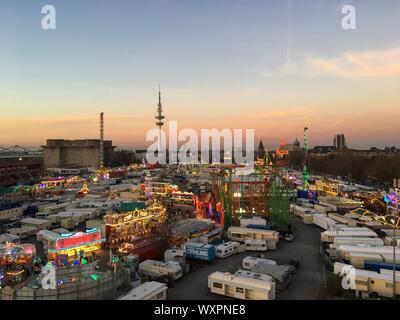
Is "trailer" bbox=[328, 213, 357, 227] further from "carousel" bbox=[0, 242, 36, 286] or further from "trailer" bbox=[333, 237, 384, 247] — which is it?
"carousel" bbox=[0, 242, 36, 286]

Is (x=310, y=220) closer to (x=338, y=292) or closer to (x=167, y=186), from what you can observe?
(x=338, y=292)

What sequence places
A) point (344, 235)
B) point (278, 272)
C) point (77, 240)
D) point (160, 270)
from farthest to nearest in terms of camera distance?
point (344, 235), point (77, 240), point (160, 270), point (278, 272)

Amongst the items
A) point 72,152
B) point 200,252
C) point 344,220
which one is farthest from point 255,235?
point 72,152

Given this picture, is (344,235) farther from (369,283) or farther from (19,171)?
(19,171)

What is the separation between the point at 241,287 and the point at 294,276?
280 centimetres

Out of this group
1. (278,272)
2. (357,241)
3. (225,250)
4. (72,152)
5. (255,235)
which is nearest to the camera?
(278,272)

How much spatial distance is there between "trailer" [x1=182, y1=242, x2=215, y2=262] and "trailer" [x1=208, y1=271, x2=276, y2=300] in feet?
8.82

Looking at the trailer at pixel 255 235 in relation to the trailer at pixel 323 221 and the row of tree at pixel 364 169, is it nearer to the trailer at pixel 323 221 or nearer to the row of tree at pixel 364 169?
the trailer at pixel 323 221

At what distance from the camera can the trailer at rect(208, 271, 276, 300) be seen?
9312 mm

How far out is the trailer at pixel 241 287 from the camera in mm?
9312

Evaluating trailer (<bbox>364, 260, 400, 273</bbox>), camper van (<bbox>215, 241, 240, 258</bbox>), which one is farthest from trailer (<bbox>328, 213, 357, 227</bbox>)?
camper van (<bbox>215, 241, 240, 258</bbox>)

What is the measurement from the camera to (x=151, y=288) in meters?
8.93

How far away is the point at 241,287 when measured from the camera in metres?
9.58

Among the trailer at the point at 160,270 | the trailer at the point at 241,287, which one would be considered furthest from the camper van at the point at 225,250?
the trailer at the point at 241,287
